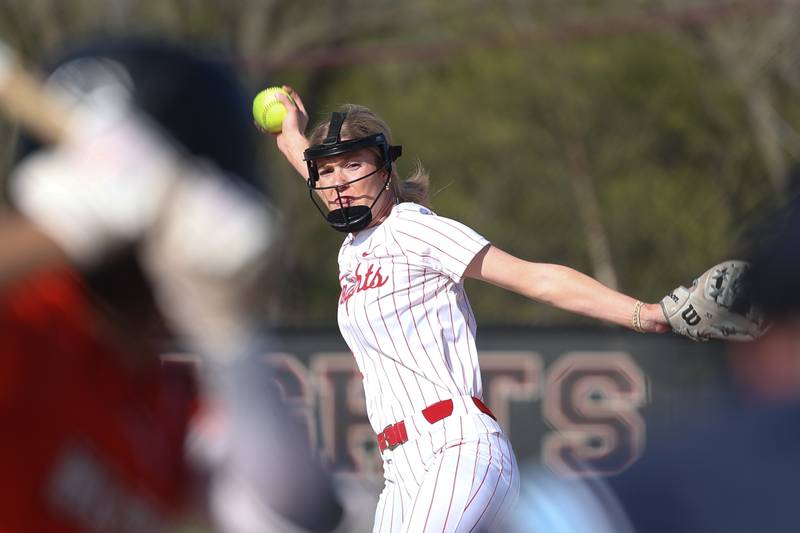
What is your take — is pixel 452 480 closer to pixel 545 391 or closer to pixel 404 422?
pixel 404 422

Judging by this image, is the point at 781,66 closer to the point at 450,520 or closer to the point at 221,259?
the point at 450,520

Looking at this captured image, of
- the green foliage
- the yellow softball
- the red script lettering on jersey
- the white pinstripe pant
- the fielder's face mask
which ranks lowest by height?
the white pinstripe pant

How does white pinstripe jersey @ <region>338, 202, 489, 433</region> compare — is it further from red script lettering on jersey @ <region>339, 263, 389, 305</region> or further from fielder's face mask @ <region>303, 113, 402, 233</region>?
fielder's face mask @ <region>303, 113, 402, 233</region>

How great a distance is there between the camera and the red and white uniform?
4016 millimetres

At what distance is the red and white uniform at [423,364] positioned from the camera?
402 cm

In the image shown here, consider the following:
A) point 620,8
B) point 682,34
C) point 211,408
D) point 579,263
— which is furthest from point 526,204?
point 211,408

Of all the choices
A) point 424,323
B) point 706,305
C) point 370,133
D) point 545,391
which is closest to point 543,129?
point 545,391

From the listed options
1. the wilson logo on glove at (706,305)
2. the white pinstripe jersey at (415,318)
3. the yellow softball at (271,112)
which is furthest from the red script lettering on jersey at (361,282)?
the wilson logo on glove at (706,305)

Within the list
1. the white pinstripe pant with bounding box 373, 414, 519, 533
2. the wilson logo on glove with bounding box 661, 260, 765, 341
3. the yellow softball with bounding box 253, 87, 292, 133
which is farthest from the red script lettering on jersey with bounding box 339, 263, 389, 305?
the wilson logo on glove with bounding box 661, 260, 765, 341

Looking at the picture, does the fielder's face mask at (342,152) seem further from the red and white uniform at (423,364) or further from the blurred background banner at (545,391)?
the blurred background banner at (545,391)

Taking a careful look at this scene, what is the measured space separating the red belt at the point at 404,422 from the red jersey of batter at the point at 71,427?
7.67ft

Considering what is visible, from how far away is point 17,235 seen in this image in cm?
146

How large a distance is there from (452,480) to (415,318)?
1.71ft

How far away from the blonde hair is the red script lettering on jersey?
33cm
